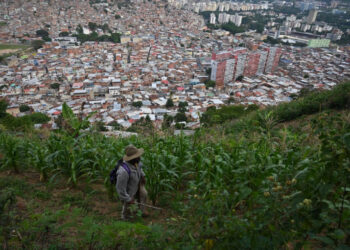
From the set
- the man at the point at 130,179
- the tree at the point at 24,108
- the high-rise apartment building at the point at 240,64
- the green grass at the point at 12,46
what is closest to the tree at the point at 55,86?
the tree at the point at 24,108

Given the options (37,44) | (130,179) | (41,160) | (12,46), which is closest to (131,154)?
(130,179)

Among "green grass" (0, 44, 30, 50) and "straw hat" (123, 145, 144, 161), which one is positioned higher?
"straw hat" (123, 145, 144, 161)

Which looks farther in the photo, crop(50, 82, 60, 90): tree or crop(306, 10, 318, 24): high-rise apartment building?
crop(306, 10, 318, 24): high-rise apartment building

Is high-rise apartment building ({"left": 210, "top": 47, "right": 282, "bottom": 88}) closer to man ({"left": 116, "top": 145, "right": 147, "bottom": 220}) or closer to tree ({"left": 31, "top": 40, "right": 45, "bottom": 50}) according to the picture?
man ({"left": 116, "top": 145, "right": 147, "bottom": 220})

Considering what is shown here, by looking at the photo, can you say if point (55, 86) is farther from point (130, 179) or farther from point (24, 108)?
point (130, 179)

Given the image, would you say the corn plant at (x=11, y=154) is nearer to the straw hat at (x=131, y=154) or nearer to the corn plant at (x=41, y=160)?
the corn plant at (x=41, y=160)

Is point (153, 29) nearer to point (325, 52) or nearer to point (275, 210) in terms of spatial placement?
point (325, 52)

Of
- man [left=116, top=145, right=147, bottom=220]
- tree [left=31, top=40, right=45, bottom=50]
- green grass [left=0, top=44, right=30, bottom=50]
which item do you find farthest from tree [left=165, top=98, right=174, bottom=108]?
green grass [left=0, top=44, right=30, bottom=50]
